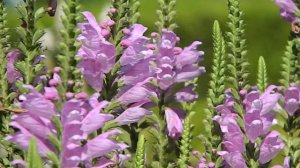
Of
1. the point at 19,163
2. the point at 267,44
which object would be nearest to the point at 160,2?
the point at 19,163

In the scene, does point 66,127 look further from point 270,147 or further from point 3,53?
point 270,147

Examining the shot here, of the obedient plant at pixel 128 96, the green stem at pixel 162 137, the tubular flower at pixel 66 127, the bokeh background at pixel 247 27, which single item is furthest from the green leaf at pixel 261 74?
the bokeh background at pixel 247 27

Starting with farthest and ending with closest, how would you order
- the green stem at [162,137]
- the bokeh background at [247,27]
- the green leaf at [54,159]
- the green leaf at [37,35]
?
the bokeh background at [247,27] < the green stem at [162,137] < the green leaf at [37,35] < the green leaf at [54,159]

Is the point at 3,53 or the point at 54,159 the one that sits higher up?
the point at 3,53

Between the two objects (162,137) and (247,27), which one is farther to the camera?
(247,27)

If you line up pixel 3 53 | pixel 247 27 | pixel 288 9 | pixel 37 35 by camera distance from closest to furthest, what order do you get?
1. pixel 37 35
2. pixel 3 53
3. pixel 288 9
4. pixel 247 27

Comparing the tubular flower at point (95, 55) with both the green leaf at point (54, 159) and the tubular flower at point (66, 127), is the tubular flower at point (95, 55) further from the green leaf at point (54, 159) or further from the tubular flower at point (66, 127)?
the green leaf at point (54, 159)

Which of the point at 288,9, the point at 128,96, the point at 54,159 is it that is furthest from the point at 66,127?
the point at 288,9

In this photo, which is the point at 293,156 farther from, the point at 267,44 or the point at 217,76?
the point at 267,44
